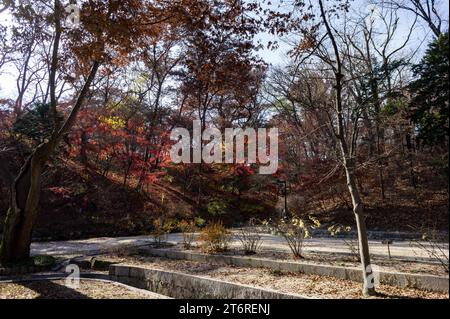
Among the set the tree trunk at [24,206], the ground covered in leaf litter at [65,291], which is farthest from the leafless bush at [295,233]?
the tree trunk at [24,206]

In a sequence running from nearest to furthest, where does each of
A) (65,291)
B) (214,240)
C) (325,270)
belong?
(65,291), (325,270), (214,240)

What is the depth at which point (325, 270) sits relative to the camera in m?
5.82

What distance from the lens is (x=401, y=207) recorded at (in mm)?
14125

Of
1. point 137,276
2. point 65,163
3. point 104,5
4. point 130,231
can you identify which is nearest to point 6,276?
point 137,276

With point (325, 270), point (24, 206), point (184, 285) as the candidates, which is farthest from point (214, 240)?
point (24, 206)

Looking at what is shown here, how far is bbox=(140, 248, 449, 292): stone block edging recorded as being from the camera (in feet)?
15.1

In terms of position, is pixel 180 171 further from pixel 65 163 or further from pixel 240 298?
pixel 240 298

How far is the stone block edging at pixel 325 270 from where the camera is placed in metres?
4.62

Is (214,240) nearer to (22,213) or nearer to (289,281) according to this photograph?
(289,281)

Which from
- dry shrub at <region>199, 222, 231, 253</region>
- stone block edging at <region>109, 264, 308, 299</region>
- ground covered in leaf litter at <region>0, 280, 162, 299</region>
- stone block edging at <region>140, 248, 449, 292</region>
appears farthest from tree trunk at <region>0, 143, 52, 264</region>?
dry shrub at <region>199, 222, 231, 253</region>

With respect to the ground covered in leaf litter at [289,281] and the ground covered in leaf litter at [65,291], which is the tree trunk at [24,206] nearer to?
the ground covered in leaf litter at [65,291]

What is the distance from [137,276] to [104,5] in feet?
16.5

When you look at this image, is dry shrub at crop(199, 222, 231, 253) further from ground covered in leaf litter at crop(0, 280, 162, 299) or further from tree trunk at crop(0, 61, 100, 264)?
tree trunk at crop(0, 61, 100, 264)

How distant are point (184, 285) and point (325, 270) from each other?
2251 millimetres
